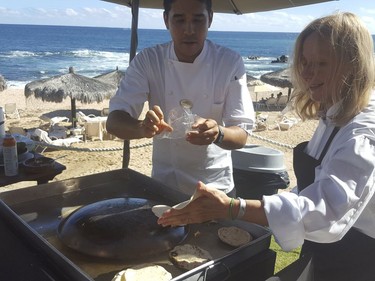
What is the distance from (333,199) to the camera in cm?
118

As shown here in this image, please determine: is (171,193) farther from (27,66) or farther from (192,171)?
(27,66)

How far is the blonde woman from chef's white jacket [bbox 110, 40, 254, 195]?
2.33 feet

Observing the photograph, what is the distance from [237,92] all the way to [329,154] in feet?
3.58

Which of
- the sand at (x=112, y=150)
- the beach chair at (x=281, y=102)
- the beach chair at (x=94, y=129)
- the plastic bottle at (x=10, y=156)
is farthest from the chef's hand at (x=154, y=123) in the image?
the beach chair at (x=281, y=102)

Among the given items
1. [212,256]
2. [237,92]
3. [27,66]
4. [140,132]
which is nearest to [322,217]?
[212,256]

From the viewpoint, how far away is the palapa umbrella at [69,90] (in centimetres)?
1291

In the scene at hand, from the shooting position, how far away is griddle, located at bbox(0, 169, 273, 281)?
4.25 ft

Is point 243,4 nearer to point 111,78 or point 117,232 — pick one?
point 117,232

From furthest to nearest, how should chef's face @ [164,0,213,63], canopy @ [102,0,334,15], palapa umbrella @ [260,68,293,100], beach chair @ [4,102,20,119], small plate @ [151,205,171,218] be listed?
palapa umbrella @ [260,68,293,100]
beach chair @ [4,102,20,119]
canopy @ [102,0,334,15]
chef's face @ [164,0,213,63]
small plate @ [151,205,171,218]

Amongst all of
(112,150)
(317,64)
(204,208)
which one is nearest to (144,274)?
(204,208)

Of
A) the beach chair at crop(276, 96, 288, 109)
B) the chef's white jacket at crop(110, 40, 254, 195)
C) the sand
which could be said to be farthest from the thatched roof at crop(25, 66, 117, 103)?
the chef's white jacket at crop(110, 40, 254, 195)

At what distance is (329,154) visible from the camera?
1304mm

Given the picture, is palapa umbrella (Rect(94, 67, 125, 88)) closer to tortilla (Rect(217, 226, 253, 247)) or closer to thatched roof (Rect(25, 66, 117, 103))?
thatched roof (Rect(25, 66, 117, 103))

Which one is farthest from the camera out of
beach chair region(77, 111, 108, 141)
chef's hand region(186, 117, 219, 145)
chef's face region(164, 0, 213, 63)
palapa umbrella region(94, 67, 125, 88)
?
palapa umbrella region(94, 67, 125, 88)
